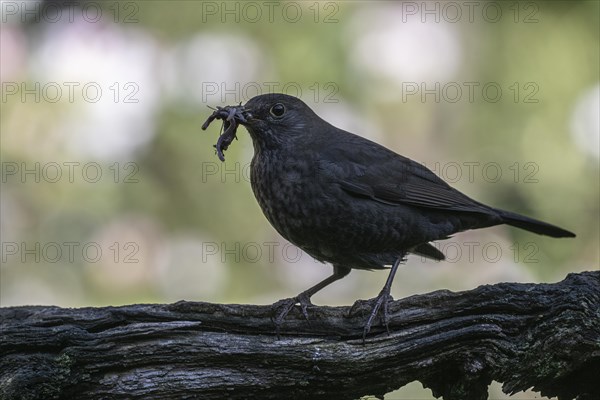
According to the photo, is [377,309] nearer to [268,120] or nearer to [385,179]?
[385,179]

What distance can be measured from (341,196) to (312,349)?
1.10 metres

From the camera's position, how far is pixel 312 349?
4.09 m

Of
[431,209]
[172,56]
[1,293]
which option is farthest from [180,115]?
[431,209]

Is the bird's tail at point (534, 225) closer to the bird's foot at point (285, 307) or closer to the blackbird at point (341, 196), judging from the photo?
the blackbird at point (341, 196)

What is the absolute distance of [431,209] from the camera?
17.1 feet

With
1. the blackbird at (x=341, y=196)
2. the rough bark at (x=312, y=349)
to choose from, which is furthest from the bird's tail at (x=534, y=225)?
the rough bark at (x=312, y=349)

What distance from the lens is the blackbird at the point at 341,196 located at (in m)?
4.80

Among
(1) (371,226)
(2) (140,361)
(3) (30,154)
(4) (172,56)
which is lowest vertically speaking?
(2) (140,361)

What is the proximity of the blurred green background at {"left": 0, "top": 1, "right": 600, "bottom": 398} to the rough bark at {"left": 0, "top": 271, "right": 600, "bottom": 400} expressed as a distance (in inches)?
79.1

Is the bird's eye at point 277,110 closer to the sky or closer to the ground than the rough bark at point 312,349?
closer to the sky

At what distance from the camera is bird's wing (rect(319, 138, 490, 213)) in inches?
197

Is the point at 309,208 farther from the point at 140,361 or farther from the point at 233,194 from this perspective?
the point at 233,194

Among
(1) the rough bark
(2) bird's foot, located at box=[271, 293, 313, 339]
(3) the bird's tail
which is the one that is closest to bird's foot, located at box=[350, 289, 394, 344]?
(1) the rough bark

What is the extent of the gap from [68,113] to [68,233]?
3.05 ft
